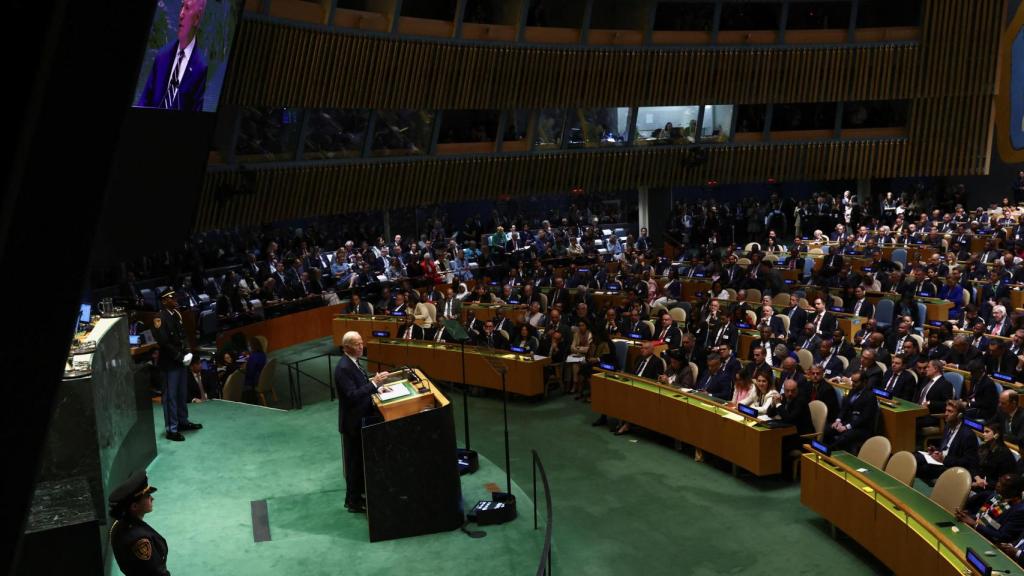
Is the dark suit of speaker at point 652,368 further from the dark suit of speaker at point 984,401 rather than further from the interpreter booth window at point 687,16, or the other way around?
the interpreter booth window at point 687,16

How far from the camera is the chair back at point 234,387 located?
38.7 feet

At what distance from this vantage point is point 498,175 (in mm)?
20922

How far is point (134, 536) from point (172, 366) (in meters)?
5.11

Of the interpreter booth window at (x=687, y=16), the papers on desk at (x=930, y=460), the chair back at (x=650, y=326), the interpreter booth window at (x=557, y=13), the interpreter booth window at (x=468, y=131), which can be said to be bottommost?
the papers on desk at (x=930, y=460)

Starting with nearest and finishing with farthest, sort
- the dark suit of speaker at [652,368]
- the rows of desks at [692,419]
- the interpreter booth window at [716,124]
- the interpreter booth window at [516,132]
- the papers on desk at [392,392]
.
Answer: the papers on desk at [392,392], the rows of desks at [692,419], the dark suit of speaker at [652,368], the interpreter booth window at [516,132], the interpreter booth window at [716,124]

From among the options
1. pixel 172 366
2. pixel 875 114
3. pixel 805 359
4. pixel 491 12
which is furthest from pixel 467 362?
pixel 875 114

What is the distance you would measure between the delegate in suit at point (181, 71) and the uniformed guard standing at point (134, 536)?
16.0 ft

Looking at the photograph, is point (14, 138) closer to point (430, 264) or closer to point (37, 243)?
point (37, 243)

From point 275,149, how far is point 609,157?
27.5ft

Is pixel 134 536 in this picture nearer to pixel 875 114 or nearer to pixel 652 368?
pixel 652 368

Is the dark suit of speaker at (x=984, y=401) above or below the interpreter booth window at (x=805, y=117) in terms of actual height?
below

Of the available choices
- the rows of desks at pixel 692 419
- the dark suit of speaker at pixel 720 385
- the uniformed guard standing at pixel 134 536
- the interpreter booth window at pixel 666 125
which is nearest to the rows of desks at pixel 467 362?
the rows of desks at pixel 692 419

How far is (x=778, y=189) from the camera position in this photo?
3097 centimetres

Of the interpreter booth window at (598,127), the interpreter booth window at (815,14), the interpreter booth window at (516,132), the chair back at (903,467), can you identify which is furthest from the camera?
the interpreter booth window at (815,14)
